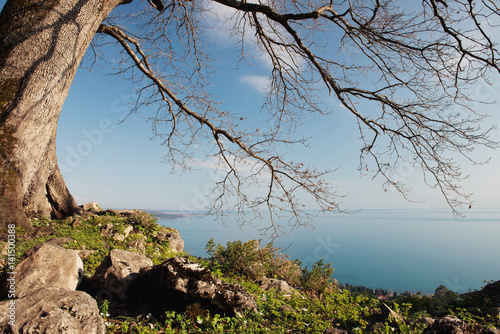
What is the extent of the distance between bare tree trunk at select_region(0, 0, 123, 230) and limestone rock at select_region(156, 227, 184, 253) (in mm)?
3425

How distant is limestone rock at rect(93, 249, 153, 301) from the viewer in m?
4.03

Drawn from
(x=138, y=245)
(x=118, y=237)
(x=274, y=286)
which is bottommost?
(x=274, y=286)

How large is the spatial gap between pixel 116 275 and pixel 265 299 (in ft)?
8.53

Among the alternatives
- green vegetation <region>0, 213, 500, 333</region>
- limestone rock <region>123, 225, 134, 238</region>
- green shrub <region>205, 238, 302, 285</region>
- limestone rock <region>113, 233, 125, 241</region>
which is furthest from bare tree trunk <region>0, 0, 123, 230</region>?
green shrub <region>205, 238, 302, 285</region>

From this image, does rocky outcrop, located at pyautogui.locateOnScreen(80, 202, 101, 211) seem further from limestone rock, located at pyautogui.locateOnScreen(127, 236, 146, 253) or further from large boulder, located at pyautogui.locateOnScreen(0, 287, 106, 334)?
large boulder, located at pyautogui.locateOnScreen(0, 287, 106, 334)

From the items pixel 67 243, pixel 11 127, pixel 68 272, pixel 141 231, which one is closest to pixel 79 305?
pixel 68 272

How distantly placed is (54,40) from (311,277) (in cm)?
742

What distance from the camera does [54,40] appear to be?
508cm

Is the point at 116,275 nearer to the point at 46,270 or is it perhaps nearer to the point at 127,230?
the point at 46,270

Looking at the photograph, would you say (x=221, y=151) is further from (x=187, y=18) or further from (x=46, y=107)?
(x=187, y=18)

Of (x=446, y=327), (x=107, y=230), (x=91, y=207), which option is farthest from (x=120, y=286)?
(x=91, y=207)

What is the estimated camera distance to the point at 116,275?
4.05m

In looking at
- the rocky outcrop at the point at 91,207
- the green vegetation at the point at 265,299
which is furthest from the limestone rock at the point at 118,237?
the rocky outcrop at the point at 91,207

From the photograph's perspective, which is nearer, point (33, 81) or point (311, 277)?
point (33, 81)
